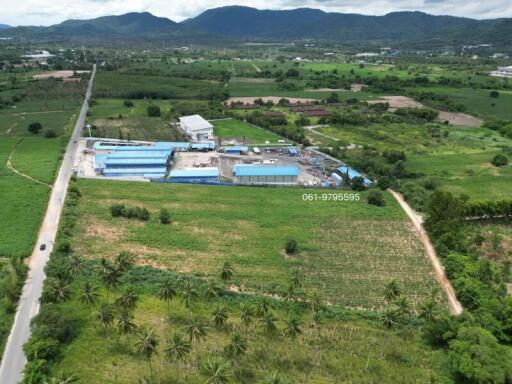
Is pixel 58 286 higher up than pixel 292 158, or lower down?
higher up

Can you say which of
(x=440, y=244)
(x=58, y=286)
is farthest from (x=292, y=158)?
(x=58, y=286)

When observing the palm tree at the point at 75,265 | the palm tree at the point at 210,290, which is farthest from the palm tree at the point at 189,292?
the palm tree at the point at 75,265

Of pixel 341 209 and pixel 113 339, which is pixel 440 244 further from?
pixel 113 339

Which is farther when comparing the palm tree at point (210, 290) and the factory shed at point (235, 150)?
the factory shed at point (235, 150)

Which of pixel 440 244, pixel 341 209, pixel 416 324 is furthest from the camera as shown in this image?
pixel 341 209

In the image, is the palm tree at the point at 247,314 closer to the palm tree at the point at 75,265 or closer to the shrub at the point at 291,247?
the shrub at the point at 291,247

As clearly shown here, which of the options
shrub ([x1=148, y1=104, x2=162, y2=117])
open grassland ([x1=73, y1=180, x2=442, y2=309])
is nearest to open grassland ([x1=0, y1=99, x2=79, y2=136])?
shrub ([x1=148, y1=104, x2=162, y2=117])
